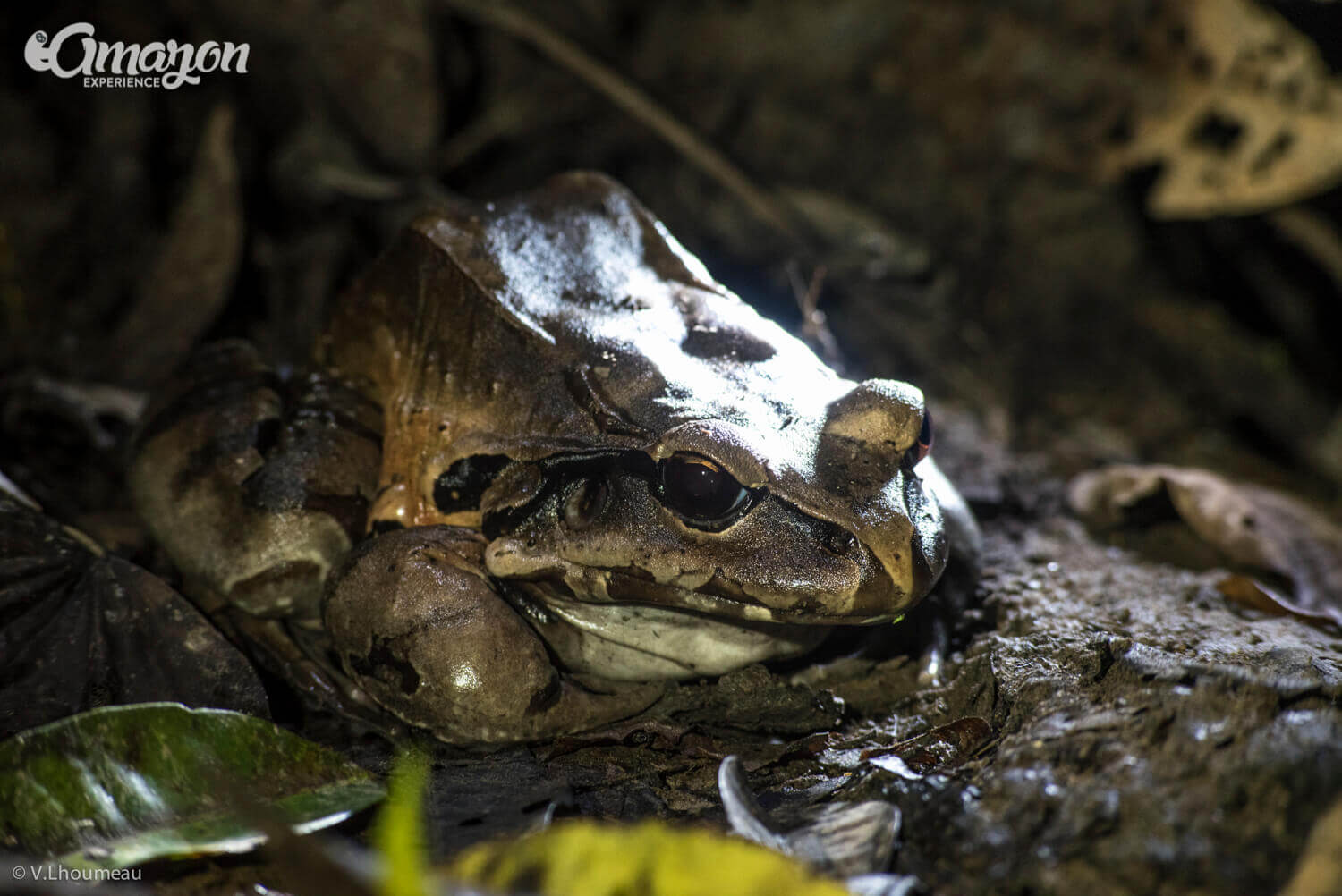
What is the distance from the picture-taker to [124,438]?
437 centimetres

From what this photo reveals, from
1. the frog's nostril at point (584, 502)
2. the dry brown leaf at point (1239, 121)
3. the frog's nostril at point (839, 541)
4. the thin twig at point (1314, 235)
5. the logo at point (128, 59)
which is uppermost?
the logo at point (128, 59)

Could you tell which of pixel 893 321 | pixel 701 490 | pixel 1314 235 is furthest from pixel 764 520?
pixel 1314 235

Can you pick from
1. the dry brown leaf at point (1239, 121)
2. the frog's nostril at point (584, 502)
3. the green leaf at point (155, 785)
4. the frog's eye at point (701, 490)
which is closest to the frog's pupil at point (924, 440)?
the frog's eye at point (701, 490)

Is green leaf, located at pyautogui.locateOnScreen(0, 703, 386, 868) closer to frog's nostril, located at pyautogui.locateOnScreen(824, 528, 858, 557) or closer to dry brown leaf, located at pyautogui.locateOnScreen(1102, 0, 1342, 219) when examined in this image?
frog's nostril, located at pyautogui.locateOnScreen(824, 528, 858, 557)

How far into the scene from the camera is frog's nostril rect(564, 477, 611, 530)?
2.79 metres

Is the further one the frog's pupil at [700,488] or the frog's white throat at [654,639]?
the frog's white throat at [654,639]

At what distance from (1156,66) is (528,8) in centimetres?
425

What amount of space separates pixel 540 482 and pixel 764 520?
0.83 m

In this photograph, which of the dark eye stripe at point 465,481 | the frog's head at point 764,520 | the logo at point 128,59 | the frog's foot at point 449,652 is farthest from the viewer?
the logo at point 128,59

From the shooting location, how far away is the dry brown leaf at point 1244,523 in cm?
330

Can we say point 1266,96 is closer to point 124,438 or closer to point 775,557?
point 775,557

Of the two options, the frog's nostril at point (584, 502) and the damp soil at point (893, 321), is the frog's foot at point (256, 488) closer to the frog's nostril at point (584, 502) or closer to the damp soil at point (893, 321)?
the damp soil at point (893, 321)

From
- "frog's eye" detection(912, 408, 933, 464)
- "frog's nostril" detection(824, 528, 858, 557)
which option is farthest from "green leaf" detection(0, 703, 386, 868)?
"frog's eye" detection(912, 408, 933, 464)

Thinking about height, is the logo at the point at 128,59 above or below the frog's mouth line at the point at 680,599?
above
